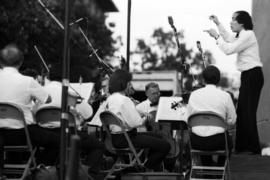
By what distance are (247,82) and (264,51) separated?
2468 millimetres

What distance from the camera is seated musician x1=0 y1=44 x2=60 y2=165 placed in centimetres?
768

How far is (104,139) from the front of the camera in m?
8.98

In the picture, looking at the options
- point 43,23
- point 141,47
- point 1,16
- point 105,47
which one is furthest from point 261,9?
point 141,47

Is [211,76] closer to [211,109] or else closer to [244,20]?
[211,109]

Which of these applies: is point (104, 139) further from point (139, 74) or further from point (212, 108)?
point (139, 74)

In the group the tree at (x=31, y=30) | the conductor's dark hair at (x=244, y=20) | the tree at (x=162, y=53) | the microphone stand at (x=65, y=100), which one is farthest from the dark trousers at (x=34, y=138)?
the tree at (x=162, y=53)

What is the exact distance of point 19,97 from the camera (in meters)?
7.80

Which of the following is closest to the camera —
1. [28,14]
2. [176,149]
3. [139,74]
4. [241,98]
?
[241,98]

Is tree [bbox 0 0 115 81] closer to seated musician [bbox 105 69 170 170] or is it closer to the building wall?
the building wall

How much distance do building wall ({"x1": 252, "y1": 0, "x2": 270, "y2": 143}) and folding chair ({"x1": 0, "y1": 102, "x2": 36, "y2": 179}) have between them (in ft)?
14.3

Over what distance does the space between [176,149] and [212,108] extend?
233cm

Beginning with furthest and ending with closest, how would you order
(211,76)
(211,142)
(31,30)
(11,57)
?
1. (31,30)
2. (211,76)
3. (211,142)
4. (11,57)

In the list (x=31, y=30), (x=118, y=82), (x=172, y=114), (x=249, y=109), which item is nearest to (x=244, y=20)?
(x=249, y=109)

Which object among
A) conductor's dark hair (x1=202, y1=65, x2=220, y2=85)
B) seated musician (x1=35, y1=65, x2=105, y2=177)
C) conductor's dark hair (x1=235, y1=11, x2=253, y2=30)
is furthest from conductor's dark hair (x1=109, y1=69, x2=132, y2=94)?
conductor's dark hair (x1=235, y1=11, x2=253, y2=30)
